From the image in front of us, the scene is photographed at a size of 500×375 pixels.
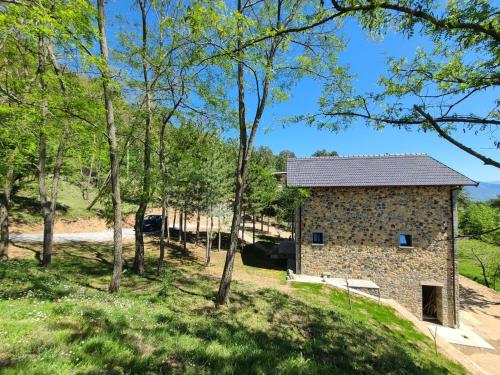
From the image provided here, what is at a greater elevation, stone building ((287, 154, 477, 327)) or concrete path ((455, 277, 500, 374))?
stone building ((287, 154, 477, 327))

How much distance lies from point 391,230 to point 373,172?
3997 mm

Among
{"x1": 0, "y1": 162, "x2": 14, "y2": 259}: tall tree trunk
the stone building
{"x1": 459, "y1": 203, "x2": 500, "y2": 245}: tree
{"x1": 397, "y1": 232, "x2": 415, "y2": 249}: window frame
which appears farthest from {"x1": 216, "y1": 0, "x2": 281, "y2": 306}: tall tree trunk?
{"x1": 459, "y1": 203, "x2": 500, "y2": 245}: tree

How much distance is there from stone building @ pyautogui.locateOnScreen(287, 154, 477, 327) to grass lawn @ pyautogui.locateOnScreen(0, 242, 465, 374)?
427 centimetres

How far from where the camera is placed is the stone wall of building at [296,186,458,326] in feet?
52.1

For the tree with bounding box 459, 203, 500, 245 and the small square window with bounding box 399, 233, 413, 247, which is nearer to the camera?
the small square window with bounding box 399, 233, 413, 247

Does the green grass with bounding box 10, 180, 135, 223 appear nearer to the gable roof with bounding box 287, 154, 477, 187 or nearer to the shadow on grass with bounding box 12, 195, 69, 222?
the shadow on grass with bounding box 12, 195, 69, 222

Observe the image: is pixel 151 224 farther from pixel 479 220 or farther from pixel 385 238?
pixel 479 220

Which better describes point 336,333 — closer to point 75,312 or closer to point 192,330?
point 192,330

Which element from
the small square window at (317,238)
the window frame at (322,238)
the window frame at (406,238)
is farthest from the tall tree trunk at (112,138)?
the window frame at (406,238)

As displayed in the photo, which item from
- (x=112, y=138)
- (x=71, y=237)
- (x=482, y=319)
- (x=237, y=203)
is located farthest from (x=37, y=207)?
(x=482, y=319)

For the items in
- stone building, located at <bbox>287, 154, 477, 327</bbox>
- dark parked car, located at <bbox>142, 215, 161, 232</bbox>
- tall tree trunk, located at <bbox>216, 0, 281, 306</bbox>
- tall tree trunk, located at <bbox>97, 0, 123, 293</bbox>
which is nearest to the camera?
tall tree trunk, located at <bbox>97, 0, 123, 293</bbox>

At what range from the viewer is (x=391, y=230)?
16484mm

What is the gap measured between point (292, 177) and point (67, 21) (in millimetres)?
14941

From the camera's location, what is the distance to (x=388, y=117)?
4355 mm
